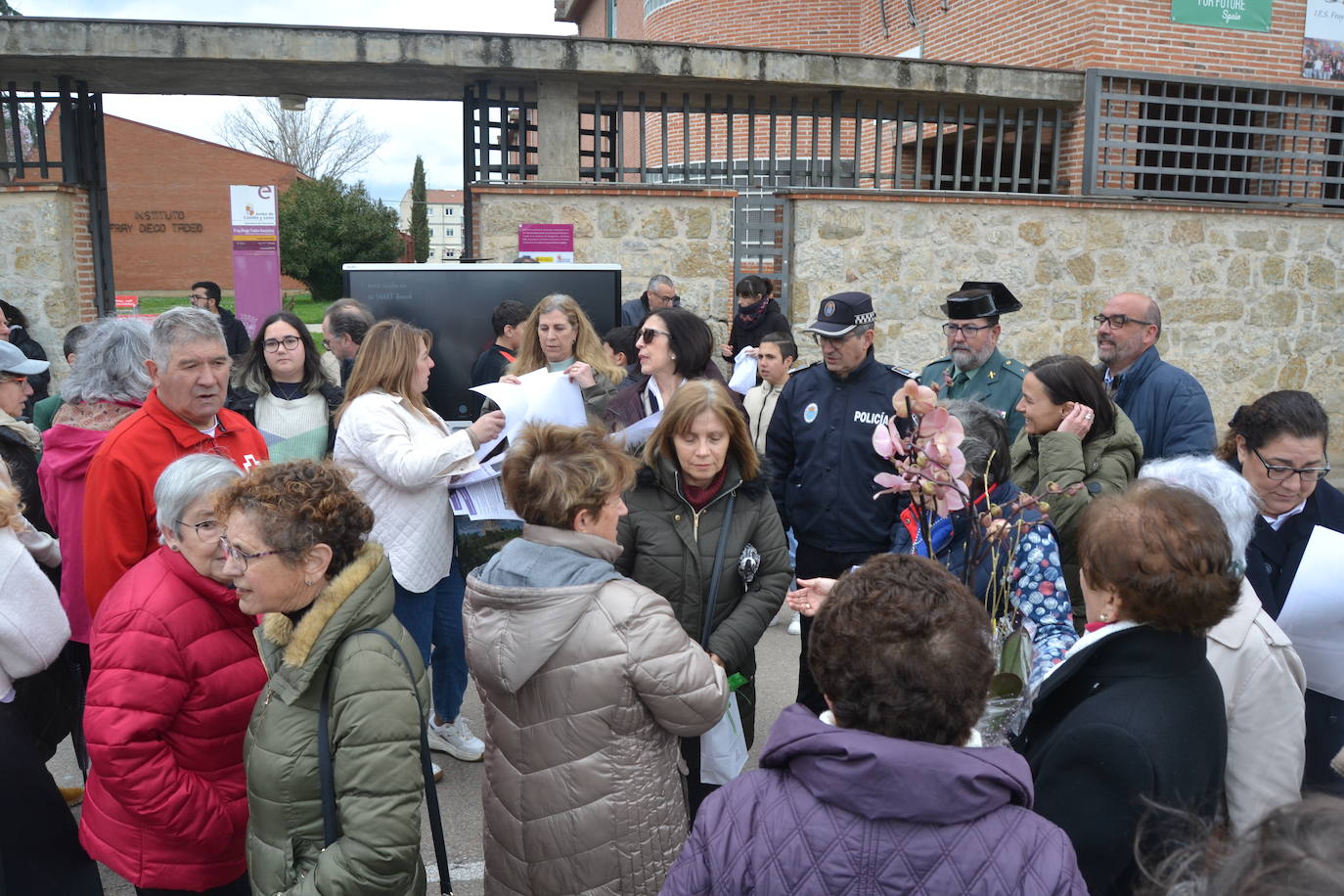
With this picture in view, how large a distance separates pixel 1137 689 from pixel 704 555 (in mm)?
1489

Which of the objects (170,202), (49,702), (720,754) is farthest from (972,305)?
(170,202)

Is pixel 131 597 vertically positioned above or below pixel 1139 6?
below

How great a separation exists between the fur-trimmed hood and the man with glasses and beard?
360 centimetres

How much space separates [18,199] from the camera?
883cm

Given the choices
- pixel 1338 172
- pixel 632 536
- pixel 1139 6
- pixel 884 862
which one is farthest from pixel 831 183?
pixel 884 862

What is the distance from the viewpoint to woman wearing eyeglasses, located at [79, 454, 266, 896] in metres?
2.05

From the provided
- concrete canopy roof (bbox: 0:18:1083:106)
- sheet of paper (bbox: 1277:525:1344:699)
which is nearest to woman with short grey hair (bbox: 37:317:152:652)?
sheet of paper (bbox: 1277:525:1344:699)

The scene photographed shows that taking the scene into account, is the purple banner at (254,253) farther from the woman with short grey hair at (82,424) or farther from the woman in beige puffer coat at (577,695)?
the woman in beige puffer coat at (577,695)

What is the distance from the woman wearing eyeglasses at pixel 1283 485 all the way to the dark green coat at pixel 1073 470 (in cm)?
46

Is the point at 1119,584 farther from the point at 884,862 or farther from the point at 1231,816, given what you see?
the point at 884,862

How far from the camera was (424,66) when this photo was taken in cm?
870

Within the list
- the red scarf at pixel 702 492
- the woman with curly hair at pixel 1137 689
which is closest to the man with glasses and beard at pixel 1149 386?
the red scarf at pixel 702 492

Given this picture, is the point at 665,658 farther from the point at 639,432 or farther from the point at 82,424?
the point at 82,424

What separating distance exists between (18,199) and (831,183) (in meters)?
7.70
